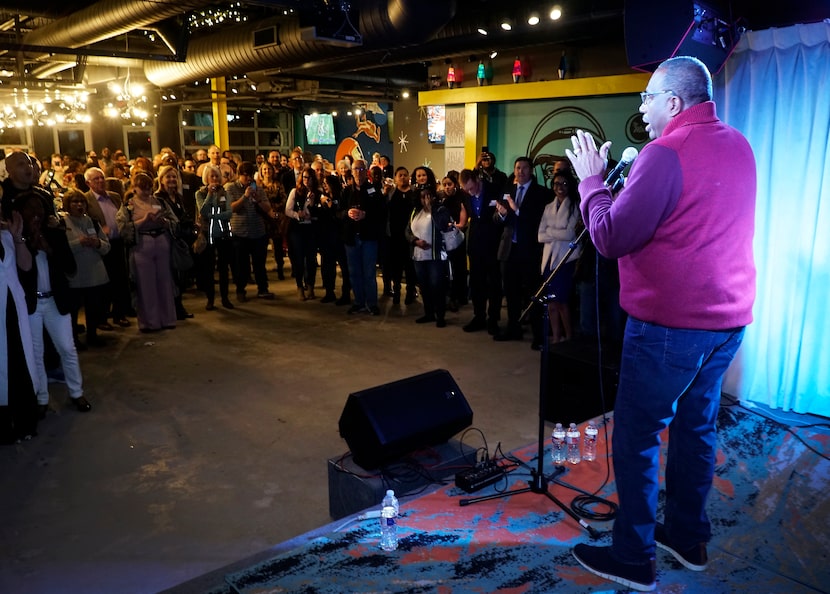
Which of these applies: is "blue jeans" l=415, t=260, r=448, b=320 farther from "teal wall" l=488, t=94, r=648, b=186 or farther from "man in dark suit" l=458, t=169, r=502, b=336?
"teal wall" l=488, t=94, r=648, b=186

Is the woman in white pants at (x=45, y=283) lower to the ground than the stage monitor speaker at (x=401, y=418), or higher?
higher

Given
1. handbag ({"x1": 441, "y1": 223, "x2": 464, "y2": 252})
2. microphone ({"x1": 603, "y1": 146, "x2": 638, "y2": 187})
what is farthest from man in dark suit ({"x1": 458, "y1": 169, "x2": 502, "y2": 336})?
microphone ({"x1": 603, "y1": 146, "x2": 638, "y2": 187})

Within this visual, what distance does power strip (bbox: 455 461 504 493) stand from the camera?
305 centimetres

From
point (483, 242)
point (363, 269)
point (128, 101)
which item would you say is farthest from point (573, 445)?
point (128, 101)

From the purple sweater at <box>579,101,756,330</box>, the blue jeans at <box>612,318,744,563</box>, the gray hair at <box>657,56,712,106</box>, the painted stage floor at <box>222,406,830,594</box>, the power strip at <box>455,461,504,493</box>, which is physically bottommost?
the painted stage floor at <box>222,406,830,594</box>

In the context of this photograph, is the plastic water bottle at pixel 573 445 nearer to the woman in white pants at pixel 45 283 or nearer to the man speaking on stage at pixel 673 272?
the man speaking on stage at pixel 673 272

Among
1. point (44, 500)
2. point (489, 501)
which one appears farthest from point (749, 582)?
point (44, 500)

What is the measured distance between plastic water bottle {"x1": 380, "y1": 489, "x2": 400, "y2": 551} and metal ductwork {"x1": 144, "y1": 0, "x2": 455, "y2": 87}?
4.93m

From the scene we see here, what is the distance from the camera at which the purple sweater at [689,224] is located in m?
1.98

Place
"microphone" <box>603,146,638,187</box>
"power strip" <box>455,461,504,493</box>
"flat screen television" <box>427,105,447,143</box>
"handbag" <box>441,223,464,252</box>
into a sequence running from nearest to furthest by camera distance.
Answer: "microphone" <box>603,146,638,187</box>, "power strip" <box>455,461,504,493</box>, "handbag" <box>441,223,464,252</box>, "flat screen television" <box>427,105,447,143</box>

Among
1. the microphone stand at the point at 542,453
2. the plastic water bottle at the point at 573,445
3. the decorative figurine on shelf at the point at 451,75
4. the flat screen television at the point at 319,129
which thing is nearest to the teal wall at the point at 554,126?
the decorative figurine on shelf at the point at 451,75

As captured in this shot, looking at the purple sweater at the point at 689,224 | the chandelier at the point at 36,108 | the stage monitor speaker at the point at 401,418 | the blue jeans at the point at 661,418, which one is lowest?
the stage monitor speaker at the point at 401,418

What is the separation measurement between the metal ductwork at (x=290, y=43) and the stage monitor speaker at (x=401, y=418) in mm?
4145

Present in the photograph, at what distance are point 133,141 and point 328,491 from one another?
59.6 ft
